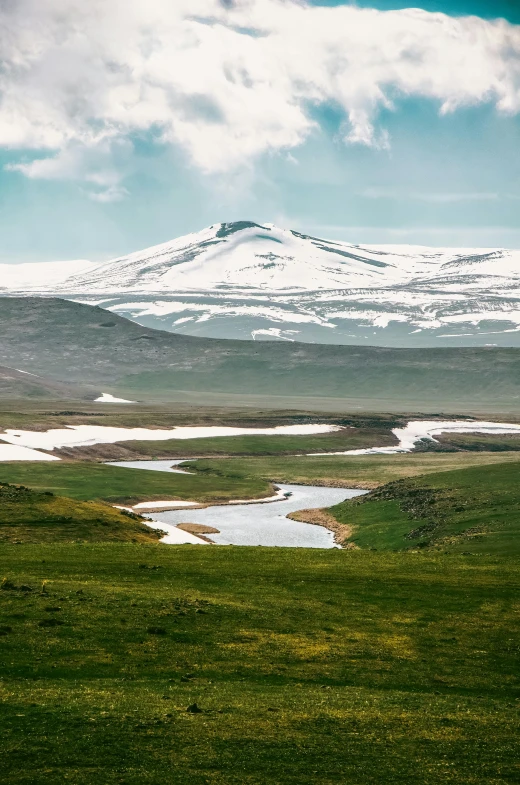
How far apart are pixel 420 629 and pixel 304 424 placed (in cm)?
16351

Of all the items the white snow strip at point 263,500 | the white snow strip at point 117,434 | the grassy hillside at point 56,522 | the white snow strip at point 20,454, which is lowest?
the white snow strip at point 263,500

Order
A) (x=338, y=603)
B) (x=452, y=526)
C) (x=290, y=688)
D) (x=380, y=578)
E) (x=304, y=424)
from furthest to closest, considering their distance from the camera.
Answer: (x=304, y=424)
(x=452, y=526)
(x=380, y=578)
(x=338, y=603)
(x=290, y=688)

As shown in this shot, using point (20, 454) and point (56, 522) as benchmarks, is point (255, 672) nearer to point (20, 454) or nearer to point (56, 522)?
point (56, 522)

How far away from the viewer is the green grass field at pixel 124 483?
336 ft

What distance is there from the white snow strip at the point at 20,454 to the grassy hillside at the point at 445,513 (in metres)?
54.6

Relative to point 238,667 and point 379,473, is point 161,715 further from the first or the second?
point 379,473

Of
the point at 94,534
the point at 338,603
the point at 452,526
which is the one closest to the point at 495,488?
the point at 452,526

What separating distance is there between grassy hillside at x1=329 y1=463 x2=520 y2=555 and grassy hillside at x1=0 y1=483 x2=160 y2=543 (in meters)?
17.4

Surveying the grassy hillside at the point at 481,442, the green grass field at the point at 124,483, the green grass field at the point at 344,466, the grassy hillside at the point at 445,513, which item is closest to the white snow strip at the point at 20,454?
the green grass field at the point at 124,483

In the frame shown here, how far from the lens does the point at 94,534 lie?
5584 cm

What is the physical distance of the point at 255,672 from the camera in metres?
28.6

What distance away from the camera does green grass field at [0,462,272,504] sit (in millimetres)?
102500

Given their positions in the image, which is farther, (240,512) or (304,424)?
(304,424)

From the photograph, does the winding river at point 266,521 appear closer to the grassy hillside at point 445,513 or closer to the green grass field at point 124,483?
the grassy hillside at point 445,513
